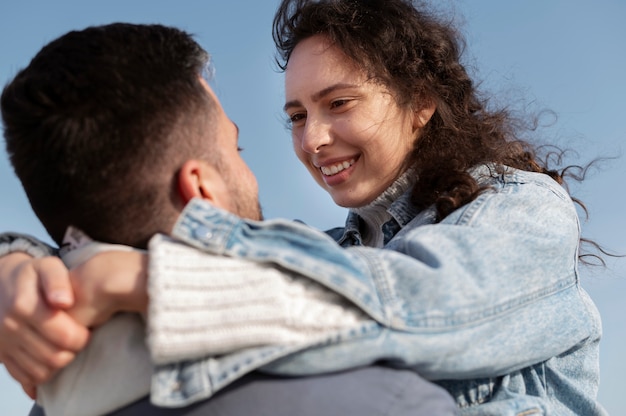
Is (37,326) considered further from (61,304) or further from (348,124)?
(348,124)

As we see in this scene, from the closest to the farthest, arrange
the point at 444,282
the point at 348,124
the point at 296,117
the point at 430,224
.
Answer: the point at 444,282 → the point at 430,224 → the point at 348,124 → the point at 296,117

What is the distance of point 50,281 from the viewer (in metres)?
1.44

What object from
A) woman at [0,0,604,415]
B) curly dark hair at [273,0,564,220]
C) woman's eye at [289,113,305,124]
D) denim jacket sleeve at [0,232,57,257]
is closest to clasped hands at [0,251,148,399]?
woman at [0,0,604,415]

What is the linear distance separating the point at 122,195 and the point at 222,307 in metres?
0.43

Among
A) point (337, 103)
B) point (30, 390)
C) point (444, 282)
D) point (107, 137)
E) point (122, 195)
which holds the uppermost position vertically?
point (337, 103)

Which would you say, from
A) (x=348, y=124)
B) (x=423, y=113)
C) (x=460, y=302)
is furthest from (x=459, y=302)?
(x=423, y=113)

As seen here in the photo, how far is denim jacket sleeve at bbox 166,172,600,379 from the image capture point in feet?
4.77

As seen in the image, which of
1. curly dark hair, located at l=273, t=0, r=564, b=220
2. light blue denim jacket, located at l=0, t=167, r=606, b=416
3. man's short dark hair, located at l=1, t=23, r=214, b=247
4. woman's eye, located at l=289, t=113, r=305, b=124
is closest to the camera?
light blue denim jacket, located at l=0, t=167, r=606, b=416

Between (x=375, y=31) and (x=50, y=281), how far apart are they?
2.19m

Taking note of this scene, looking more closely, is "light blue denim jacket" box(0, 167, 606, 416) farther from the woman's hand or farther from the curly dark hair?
the curly dark hair

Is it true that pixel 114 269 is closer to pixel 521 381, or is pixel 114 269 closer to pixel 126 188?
pixel 126 188

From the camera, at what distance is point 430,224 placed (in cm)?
221

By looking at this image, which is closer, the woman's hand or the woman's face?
the woman's hand

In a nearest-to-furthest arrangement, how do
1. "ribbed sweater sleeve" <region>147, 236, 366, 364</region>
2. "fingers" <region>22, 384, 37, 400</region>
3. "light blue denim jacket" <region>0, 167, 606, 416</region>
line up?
"ribbed sweater sleeve" <region>147, 236, 366, 364</region>, "light blue denim jacket" <region>0, 167, 606, 416</region>, "fingers" <region>22, 384, 37, 400</region>
